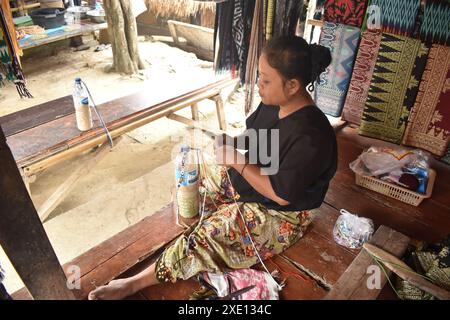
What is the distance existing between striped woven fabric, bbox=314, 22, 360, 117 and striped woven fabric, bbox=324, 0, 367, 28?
0.04m

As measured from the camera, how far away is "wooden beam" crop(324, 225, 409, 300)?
5.35 ft

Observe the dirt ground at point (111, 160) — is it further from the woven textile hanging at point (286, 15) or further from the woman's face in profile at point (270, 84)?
the woman's face in profile at point (270, 84)

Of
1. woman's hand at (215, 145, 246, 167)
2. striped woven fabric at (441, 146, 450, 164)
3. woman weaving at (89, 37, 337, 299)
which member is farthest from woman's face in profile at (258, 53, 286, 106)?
striped woven fabric at (441, 146, 450, 164)

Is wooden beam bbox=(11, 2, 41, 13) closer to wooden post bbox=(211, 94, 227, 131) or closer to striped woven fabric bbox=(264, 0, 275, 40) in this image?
wooden post bbox=(211, 94, 227, 131)

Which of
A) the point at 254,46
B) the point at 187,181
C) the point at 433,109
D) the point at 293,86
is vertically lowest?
the point at 187,181

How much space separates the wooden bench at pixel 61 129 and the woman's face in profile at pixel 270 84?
1806 mm

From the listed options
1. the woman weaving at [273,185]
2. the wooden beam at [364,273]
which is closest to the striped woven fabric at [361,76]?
the woman weaving at [273,185]

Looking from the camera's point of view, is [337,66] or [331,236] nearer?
[331,236]

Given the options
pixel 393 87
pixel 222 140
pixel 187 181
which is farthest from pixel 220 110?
pixel 187 181

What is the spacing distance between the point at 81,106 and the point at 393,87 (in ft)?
8.31

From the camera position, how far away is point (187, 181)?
6.41ft

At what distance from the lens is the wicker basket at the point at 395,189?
2.26 meters

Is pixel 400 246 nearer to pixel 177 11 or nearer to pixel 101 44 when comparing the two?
pixel 177 11

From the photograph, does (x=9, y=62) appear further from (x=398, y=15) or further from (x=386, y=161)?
(x=398, y=15)
